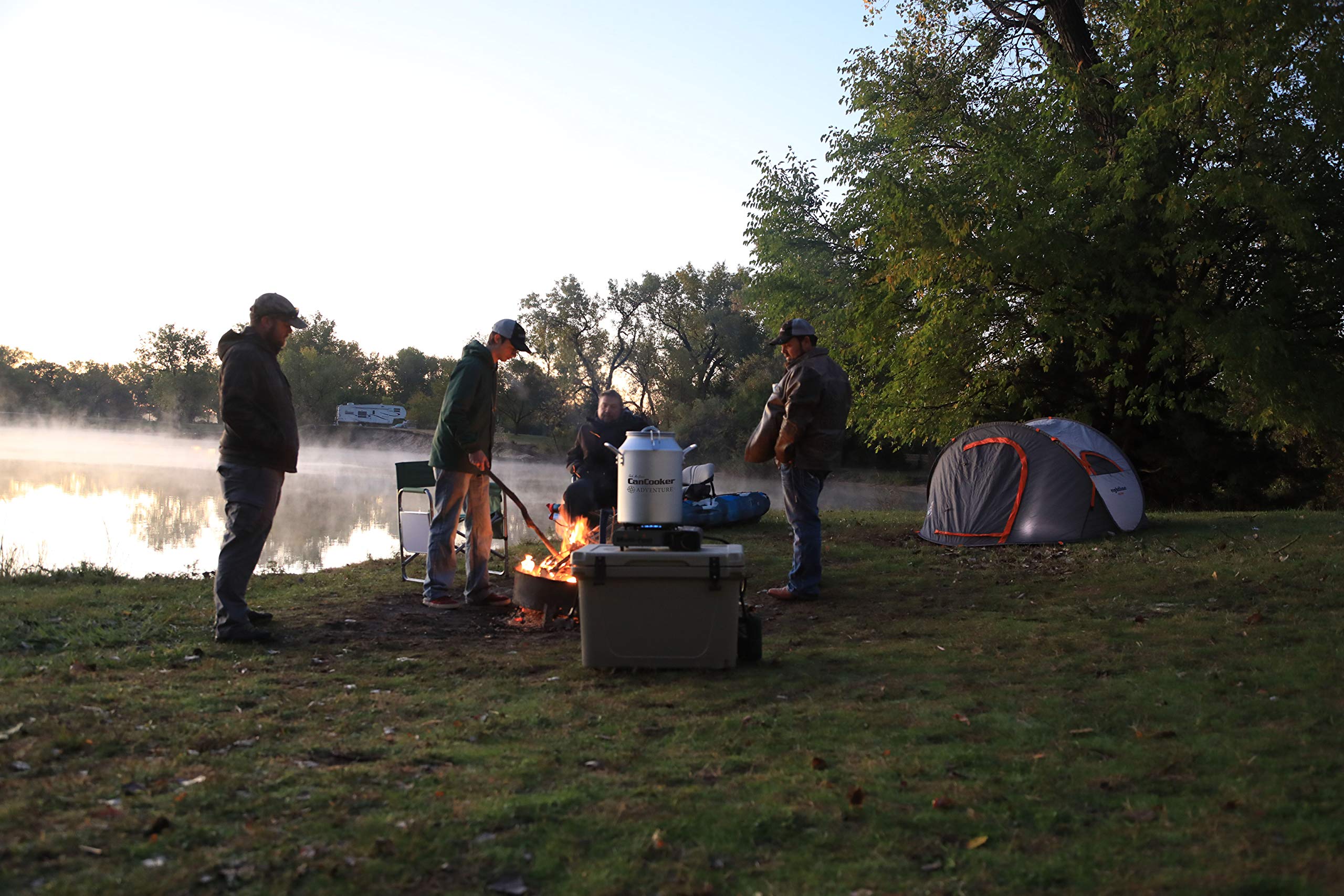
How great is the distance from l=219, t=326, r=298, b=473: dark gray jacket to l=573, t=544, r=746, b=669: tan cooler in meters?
2.29

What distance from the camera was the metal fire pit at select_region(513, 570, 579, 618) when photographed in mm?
6742

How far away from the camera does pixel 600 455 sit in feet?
31.0

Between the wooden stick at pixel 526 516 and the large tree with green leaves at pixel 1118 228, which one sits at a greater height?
the large tree with green leaves at pixel 1118 228

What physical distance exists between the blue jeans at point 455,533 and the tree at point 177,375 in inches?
2299

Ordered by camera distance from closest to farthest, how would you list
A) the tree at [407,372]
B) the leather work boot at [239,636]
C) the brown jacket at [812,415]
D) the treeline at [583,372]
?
the leather work boot at [239,636] → the brown jacket at [812,415] → the treeline at [583,372] → the tree at [407,372]

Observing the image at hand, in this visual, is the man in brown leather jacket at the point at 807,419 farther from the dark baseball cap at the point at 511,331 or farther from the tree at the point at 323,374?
the tree at the point at 323,374

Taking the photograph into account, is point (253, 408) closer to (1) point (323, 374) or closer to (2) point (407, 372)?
(1) point (323, 374)

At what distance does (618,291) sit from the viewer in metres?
50.5

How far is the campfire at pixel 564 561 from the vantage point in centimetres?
684

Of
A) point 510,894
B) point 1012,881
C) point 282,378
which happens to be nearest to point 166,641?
point 282,378

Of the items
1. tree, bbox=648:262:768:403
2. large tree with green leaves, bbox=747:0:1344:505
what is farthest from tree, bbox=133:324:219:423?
large tree with green leaves, bbox=747:0:1344:505

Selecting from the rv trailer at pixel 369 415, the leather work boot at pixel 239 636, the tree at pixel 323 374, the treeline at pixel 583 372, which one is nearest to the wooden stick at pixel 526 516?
the leather work boot at pixel 239 636

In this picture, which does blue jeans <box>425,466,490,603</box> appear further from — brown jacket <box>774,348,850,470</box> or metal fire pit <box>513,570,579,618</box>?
brown jacket <box>774,348,850,470</box>

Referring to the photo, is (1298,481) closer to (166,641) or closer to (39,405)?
(166,641)
